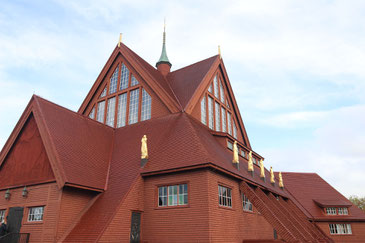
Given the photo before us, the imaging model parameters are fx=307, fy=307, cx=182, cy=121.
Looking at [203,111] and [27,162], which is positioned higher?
[203,111]

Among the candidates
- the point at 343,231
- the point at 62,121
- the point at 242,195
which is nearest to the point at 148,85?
the point at 62,121

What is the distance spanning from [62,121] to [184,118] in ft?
25.0

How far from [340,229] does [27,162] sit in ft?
102

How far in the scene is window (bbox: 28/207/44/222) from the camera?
1587cm

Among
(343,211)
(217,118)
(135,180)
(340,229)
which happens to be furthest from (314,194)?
(135,180)

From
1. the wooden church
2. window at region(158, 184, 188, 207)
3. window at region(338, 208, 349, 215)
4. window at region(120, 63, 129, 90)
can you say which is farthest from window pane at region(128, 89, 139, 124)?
window at region(338, 208, 349, 215)

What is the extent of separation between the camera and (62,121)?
19000 mm

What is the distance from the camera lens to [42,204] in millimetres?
15898

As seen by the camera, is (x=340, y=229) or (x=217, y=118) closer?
(x=217, y=118)

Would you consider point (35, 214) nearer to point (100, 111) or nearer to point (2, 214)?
point (2, 214)

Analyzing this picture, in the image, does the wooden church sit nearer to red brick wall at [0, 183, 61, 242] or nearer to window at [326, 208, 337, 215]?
red brick wall at [0, 183, 61, 242]

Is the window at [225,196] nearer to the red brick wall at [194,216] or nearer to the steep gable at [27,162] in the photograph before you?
the red brick wall at [194,216]

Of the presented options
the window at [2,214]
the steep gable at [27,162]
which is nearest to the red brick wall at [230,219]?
the steep gable at [27,162]

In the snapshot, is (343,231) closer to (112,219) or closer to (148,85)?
(148,85)
